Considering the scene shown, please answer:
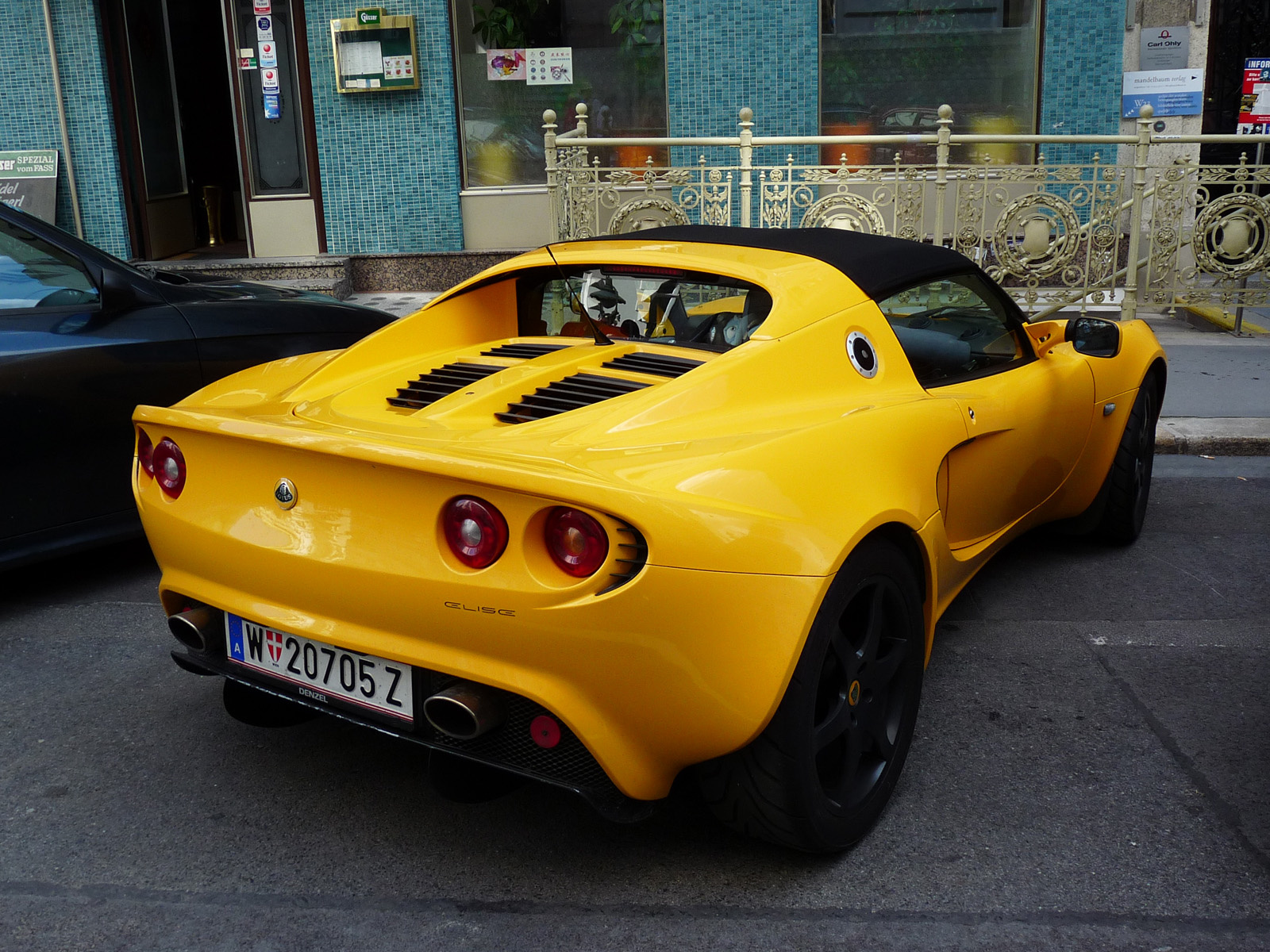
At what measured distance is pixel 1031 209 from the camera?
29.7 feet

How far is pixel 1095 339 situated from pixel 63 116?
10.5 m

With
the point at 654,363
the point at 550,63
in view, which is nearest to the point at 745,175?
the point at 550,63

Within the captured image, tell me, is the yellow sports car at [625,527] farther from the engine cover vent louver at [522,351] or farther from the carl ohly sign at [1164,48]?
the carl ohly sign at [1164,48]

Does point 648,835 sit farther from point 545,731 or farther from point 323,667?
point 323,667

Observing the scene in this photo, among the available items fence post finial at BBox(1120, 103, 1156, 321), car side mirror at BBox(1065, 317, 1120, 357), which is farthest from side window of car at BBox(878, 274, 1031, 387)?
fence post finial at BBox(1120, 103, 1156, 321)

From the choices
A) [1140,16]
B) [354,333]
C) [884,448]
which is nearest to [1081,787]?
[884,448]

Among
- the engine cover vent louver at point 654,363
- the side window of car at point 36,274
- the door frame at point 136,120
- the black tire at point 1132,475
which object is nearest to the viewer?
the engine cover vent louver at point 654,363

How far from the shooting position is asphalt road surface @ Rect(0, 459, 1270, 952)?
2416mm

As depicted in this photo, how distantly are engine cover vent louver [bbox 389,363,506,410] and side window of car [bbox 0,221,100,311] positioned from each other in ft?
6.19

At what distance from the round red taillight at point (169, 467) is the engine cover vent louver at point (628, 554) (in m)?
1.22

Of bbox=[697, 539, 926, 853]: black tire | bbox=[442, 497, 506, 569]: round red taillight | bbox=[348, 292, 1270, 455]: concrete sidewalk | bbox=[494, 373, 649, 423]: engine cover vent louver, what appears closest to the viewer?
bbox=[442, 497, 506, 569]: round red taillight

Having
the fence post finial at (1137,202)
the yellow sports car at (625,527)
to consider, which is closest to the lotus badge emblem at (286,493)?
the yellow sports car at (625,527)

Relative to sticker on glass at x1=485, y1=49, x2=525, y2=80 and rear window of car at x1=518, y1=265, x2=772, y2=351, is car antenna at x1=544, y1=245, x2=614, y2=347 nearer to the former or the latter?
rear window of car at x1=518, y1=265, x2=772, y2=351

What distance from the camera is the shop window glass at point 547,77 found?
11359 mm
